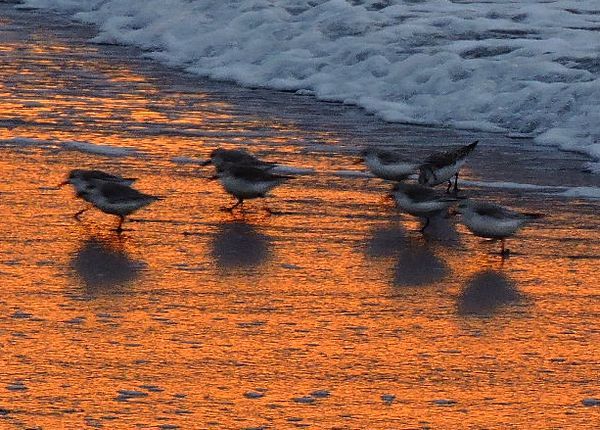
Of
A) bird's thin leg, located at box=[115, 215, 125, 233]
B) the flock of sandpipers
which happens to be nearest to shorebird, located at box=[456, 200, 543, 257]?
the flock of sandpipers

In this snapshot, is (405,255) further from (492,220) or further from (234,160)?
(234,160)

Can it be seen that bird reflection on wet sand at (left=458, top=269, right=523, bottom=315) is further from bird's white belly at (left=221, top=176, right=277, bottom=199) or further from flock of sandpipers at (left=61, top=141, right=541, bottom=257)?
bird's white belly at (left=221, top=176, right=277, bottom=199)

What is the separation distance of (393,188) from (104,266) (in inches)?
93.0

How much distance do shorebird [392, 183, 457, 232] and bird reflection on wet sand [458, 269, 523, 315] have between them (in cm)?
111

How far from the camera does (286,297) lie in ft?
26.2

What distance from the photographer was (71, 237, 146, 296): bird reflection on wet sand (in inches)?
321

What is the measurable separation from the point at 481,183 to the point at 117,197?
3.38 meters

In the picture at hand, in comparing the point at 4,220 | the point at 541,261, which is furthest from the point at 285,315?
the point at 4,220

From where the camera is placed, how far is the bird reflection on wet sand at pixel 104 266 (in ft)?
26.8

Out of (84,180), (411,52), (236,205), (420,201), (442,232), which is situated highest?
(84,180)

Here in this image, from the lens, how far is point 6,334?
712 cm

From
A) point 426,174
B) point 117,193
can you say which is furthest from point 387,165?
point 117,193

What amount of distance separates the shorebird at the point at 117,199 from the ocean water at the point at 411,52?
453 cm

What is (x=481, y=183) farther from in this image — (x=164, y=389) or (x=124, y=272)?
(x=164, y=389)
